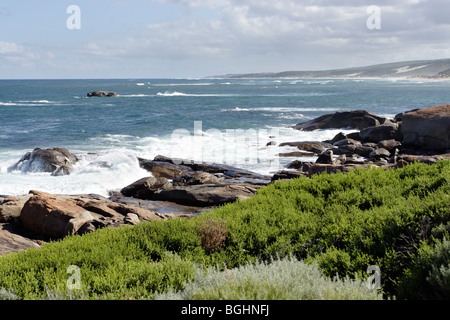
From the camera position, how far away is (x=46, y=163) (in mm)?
23438

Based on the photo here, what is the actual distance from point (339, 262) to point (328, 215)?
177 cm

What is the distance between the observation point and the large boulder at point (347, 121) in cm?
3662

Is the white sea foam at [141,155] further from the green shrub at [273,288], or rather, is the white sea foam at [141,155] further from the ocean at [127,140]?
the green shrub at [273,288]

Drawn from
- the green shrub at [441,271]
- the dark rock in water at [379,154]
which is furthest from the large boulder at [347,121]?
the green shrub at [441,271]

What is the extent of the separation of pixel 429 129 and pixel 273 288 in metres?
22.1

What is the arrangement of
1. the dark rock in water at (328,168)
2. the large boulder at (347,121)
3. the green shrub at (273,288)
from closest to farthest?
the green shrub at (273,288), the dark rock in water at (328,168), the large boulder at (347,121)

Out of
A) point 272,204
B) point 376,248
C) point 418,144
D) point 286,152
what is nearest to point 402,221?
point 376,248

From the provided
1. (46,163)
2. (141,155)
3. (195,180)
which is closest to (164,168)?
(195,180)

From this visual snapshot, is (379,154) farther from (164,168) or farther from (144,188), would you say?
(144,188)

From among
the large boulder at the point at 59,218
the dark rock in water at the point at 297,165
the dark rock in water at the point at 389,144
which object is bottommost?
the dark rock in water at the point at 297,165

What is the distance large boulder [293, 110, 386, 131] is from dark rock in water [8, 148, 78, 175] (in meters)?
23.9

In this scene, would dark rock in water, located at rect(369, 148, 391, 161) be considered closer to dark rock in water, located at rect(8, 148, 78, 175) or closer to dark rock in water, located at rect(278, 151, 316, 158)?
dark rock in water, located at rect(278, 151, 316, 158)

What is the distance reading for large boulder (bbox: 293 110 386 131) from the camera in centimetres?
3662
